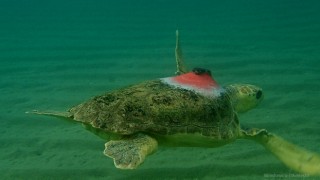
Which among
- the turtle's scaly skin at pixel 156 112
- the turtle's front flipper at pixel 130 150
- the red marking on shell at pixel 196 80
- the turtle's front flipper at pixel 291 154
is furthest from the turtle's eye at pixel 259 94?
the turtle's front flipper at pixel 130 150

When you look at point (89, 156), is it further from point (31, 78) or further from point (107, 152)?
point (31, 78)

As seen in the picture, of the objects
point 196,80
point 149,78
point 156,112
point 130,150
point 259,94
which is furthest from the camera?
point 149,78

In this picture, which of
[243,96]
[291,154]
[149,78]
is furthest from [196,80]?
[149,78]

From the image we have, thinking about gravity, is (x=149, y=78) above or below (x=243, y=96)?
below

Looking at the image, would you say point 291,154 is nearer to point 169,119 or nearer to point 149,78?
point 169,119

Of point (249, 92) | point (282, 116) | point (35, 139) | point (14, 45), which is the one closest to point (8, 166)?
point (35, 139)

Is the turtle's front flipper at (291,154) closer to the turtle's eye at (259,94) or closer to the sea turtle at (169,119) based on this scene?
the sea turtle at (169,119)
